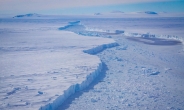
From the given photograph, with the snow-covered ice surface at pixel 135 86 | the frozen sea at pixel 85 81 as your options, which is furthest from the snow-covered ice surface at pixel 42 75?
the snow-covered ice surface at pixel 135 86

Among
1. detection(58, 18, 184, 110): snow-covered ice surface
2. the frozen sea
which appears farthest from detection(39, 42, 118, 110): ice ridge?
detection(58, 18, 184, 110): snow-covered ice surface

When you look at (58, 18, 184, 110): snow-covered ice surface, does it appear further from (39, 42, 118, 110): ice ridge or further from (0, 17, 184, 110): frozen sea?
(39, 42, 118, 110): ice ridge

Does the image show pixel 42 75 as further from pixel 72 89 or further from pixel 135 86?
pixel 135 86

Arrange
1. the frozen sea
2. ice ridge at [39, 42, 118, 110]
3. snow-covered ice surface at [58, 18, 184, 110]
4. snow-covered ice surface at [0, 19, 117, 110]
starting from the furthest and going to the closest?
snow-covered ice surface at [58, 18, 184, 110], the frozen sea, snow-covered ice surface at [0, 19, 117, 110], ice ridge at [39, 42, 118, 110]

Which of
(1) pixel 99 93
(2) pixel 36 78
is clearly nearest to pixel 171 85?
(1) pixel 99 93

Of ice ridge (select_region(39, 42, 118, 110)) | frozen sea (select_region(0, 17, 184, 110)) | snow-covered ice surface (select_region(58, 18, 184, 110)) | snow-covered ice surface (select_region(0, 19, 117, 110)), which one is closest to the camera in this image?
ice ridge (select_region(39, 42, 118, 110))

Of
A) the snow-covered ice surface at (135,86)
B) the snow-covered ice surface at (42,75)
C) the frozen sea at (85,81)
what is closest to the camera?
the snow-covered ice surface at (42,75)

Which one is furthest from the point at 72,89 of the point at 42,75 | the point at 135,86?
the point at 135,86

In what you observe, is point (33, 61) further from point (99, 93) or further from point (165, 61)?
point (165, 61)

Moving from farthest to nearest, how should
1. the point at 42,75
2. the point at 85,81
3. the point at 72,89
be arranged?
the point at 42,75 → the point at 85,81 → the point at 72,89

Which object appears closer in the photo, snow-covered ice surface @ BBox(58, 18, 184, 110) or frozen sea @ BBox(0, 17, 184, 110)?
frozen sea @ BBox(0, 17, 184, 110)

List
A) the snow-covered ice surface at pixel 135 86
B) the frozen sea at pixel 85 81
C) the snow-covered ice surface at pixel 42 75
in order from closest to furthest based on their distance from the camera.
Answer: the snow-covered ice surface at pixel 42 75
the frozen sea at pixel 85 81
the snow-covered ice surface at pixel 135 86

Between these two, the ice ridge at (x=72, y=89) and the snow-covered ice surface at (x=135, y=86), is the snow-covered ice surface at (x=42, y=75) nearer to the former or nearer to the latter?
the ice ridge at (x=72, y=89)
